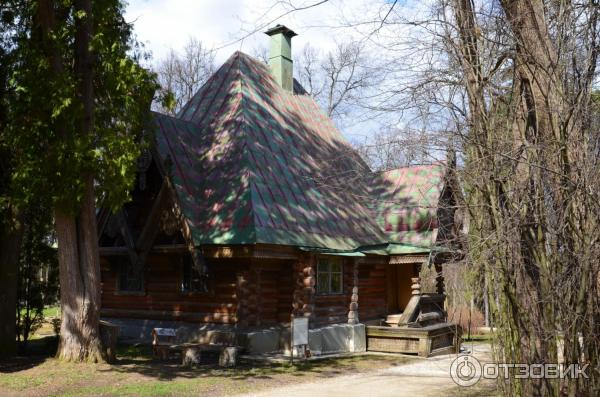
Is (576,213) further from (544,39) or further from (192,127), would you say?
(192,127)

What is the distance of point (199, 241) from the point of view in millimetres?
15133

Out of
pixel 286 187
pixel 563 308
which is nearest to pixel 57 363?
pixel 286 187

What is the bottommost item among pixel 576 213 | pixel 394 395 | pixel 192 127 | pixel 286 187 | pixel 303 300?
pixel 394 395

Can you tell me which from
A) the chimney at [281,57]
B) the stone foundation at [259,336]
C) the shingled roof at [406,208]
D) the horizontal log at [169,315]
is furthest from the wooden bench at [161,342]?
the chimney at [281,57]

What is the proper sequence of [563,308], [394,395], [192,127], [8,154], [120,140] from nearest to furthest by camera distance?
[563,308]
[394,395]
[120,140]
[8,154]
[192,127]

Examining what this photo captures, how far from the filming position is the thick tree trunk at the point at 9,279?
13.8 meters

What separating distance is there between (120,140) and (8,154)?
11.8 feet

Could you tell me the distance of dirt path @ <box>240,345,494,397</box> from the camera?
10.5 m

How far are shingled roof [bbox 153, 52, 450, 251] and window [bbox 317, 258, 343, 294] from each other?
0.88 metres

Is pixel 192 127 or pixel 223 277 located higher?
pixel 192 127

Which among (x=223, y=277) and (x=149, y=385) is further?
(x=223, y=277)

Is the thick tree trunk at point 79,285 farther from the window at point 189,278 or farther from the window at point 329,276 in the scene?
the window at point 329,276

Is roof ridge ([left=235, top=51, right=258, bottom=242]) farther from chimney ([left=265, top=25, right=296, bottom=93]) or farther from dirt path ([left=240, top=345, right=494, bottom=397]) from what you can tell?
dirt path ([left=240, top=345, right=494, bottom=397])

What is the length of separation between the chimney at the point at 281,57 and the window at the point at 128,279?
9.54m
